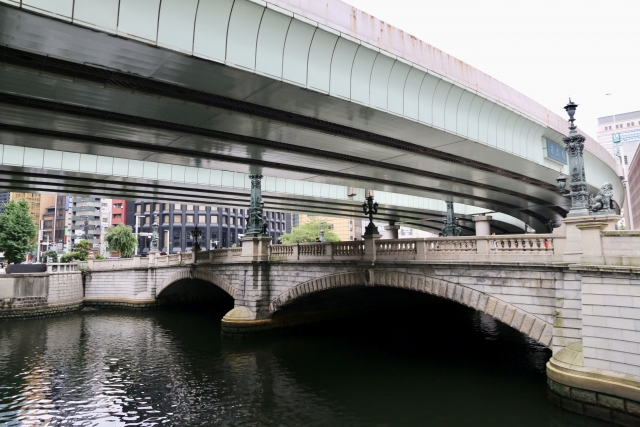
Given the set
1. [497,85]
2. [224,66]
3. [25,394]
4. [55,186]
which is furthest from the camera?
[55,186]

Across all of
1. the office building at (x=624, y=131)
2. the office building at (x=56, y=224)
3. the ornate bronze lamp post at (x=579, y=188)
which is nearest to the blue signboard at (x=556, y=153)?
the ornate bronze lamp post at (x=579, y=188)

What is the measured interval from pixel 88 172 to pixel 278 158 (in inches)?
494

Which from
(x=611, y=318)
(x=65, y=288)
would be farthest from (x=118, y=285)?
(x=611, y=318)

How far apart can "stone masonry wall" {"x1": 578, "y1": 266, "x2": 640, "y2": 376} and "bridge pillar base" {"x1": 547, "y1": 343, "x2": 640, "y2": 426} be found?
29 cm

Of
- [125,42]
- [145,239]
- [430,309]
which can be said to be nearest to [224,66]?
[125,42]

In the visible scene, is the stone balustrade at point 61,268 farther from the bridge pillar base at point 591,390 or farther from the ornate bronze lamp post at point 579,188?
the ornate bronze lamp post at point 579,188

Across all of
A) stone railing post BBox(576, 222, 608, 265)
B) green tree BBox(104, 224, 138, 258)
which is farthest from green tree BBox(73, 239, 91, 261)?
stone railing post BBox(576, 222, 608, 265)

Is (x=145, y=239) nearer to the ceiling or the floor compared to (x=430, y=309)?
nearer to the ceiling

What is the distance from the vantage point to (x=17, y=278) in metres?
36.3

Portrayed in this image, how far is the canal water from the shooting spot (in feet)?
44.5

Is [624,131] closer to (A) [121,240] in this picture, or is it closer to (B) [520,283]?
(A) [121,240]

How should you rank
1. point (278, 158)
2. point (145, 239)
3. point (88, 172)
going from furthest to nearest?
point (145, 239) → point (88, 172) → point (278, 158)

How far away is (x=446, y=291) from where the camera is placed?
16938mm

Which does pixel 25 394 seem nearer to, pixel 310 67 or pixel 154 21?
pixel 154 21
